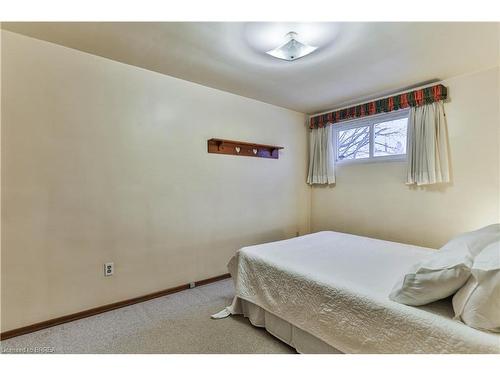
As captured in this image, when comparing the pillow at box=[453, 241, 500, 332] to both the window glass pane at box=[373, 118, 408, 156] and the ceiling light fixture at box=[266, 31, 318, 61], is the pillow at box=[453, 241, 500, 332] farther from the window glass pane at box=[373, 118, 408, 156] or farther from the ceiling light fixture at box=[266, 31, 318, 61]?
the window glass pane at box=[373, 118, 408, 156]

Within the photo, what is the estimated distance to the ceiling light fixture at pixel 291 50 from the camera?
1.87 m

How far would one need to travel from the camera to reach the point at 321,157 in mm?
3742

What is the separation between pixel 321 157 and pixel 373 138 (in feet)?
2.48

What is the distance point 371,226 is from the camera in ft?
10.7

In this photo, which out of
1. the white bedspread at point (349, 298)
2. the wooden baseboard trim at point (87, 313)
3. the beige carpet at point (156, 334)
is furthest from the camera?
the wooden baseboard trim at point (87, 313)

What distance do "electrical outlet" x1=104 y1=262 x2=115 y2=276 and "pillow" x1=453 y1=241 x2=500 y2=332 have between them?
2.49 m

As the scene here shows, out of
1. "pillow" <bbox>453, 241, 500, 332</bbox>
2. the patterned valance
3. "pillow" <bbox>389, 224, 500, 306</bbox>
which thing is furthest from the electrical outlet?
the patterned valance

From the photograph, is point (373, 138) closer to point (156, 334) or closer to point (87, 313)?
point (156, 334)

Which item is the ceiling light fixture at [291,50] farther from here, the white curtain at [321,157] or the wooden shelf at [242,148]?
the white curtain at [321,157]

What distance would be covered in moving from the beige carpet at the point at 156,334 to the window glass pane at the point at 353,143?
2633 mm

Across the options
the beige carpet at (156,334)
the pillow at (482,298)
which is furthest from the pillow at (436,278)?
the beige carpet at (156,334)

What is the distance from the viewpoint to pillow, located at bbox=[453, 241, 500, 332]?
3.30ft

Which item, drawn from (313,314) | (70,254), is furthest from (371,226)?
(70,254)
